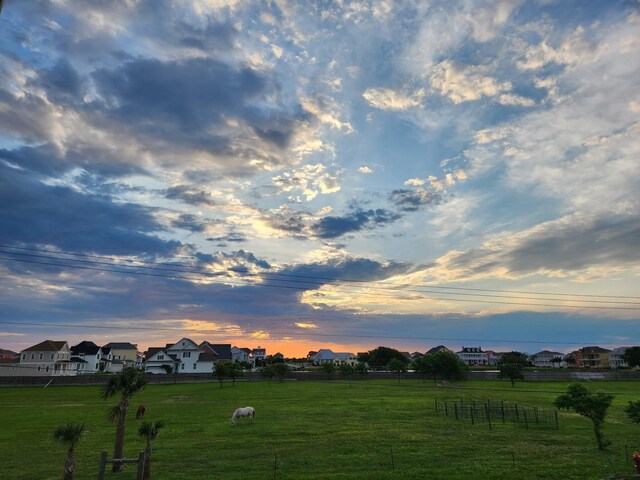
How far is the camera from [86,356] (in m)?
156

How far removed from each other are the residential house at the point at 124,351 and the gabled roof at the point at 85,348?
19.6 meters

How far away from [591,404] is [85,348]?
571ft

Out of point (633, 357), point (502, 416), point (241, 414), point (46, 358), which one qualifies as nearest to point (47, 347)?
point (46, 358)

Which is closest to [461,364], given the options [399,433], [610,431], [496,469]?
[610,431]

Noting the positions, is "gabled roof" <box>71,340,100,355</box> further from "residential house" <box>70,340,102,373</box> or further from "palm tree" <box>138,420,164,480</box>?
"palm tree" <box>138,420,164,480</box>

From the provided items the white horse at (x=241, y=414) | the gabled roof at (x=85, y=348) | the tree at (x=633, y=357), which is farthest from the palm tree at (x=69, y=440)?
the tree at (x=633, y=357)

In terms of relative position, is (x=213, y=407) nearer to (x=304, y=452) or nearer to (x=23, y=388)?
(x=304, y=452)

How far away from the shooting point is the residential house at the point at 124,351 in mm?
182875

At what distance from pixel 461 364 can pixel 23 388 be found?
11027 centimetres

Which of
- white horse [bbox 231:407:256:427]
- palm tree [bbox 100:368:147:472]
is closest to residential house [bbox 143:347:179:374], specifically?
white horse [bbox 231:407:256:427]

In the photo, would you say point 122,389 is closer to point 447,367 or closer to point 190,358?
point 447,367

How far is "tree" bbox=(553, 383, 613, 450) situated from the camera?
106ft

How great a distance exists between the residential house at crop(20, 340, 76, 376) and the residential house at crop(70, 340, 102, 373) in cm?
1003

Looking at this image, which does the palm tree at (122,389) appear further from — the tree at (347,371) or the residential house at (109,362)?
the residential house at (109,362)
